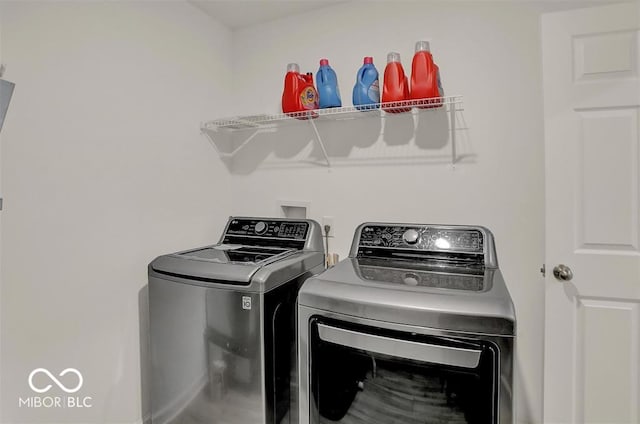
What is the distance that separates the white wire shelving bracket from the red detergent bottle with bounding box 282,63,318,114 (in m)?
0.03

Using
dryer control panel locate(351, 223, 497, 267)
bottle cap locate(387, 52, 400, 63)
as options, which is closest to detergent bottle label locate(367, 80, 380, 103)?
bottle cap locate(387, 52, 400, 63)

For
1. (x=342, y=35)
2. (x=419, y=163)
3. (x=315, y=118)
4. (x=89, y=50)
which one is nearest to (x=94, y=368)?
(x=89, y=50)

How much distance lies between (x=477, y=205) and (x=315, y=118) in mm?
983

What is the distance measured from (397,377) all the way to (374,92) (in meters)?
1.29

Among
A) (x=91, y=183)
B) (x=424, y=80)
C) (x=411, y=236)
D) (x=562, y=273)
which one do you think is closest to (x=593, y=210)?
(x=562, y=273)

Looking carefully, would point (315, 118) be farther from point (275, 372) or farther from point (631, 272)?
point (631, 272)

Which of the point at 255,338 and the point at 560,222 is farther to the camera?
the point at 560,222

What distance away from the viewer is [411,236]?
1708mm

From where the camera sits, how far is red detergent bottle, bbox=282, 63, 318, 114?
6.42ft

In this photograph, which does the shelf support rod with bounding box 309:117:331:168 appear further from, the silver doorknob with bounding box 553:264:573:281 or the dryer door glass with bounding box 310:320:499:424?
the silver doorknob with bounding box 553:264:573:281

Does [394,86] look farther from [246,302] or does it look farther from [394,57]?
[246,302]

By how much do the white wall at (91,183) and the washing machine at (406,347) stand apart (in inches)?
37.2

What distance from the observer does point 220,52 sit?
7.59ft

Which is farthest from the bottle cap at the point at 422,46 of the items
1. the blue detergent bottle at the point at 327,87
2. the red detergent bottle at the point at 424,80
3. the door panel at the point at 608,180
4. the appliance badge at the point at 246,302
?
the appliance badge at the point at 246,302
